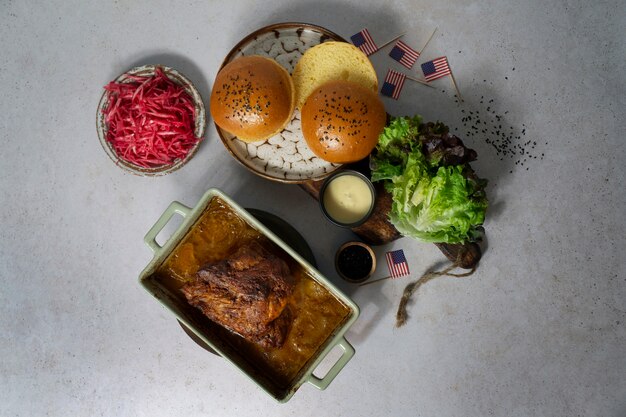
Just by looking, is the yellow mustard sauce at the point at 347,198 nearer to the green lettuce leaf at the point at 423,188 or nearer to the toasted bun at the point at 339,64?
the green lettuce leaf at the point at 423,188

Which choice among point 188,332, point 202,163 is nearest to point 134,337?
point 188,332

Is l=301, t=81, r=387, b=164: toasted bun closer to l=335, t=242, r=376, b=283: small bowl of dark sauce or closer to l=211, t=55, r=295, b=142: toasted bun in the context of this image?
l=211, t=55, r=295, b=142: toasted bun

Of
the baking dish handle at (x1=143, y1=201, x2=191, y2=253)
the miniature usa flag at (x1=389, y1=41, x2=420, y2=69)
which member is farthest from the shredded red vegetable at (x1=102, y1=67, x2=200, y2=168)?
the miniature usa flag at (x1=389, y1=41, x2=420, y2=69)

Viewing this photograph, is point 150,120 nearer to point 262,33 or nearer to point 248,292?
point 262,33

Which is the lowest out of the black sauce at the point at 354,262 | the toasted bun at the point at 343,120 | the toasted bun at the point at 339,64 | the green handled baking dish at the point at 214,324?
the green handled baking dish at the point at 214,324

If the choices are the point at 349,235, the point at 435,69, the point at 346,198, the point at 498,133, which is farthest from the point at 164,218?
the point at 498,133

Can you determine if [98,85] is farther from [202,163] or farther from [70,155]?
[202,163]

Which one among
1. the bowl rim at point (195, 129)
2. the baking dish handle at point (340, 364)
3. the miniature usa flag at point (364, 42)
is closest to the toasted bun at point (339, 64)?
the miniature usa flag at point (364, 42)
